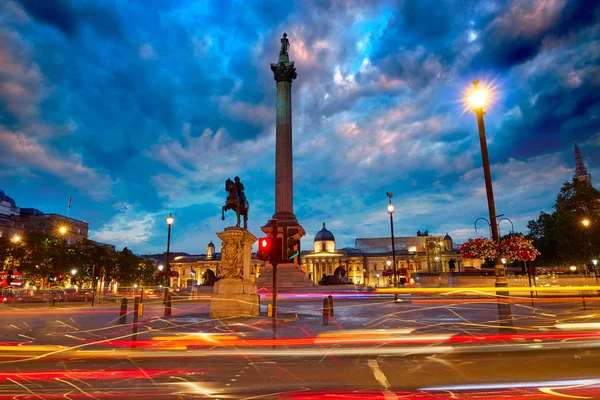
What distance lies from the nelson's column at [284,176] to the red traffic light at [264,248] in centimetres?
2743

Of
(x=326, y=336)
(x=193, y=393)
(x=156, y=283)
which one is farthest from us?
(x=156, y=283)

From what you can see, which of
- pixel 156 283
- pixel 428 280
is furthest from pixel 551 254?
pixel 156 283

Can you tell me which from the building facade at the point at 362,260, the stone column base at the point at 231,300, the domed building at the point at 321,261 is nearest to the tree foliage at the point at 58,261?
the stone column base at the point at 231,300

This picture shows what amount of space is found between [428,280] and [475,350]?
1891 inches

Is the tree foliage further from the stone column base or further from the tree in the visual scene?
Result: the tree

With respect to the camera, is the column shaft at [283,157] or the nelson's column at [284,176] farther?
the column shaft at [283,157]

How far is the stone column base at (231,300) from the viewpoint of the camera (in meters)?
17.3

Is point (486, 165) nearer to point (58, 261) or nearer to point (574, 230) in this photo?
point (574, 230)

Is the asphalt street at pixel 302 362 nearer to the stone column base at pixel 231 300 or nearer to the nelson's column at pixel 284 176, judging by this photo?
the stone column base at pixel 231 300

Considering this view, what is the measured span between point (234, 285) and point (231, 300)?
2.29ft

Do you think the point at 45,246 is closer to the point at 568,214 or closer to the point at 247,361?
the point at 247,361

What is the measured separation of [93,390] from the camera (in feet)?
21.4

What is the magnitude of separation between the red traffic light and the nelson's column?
27426mm

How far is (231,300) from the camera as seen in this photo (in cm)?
1731
